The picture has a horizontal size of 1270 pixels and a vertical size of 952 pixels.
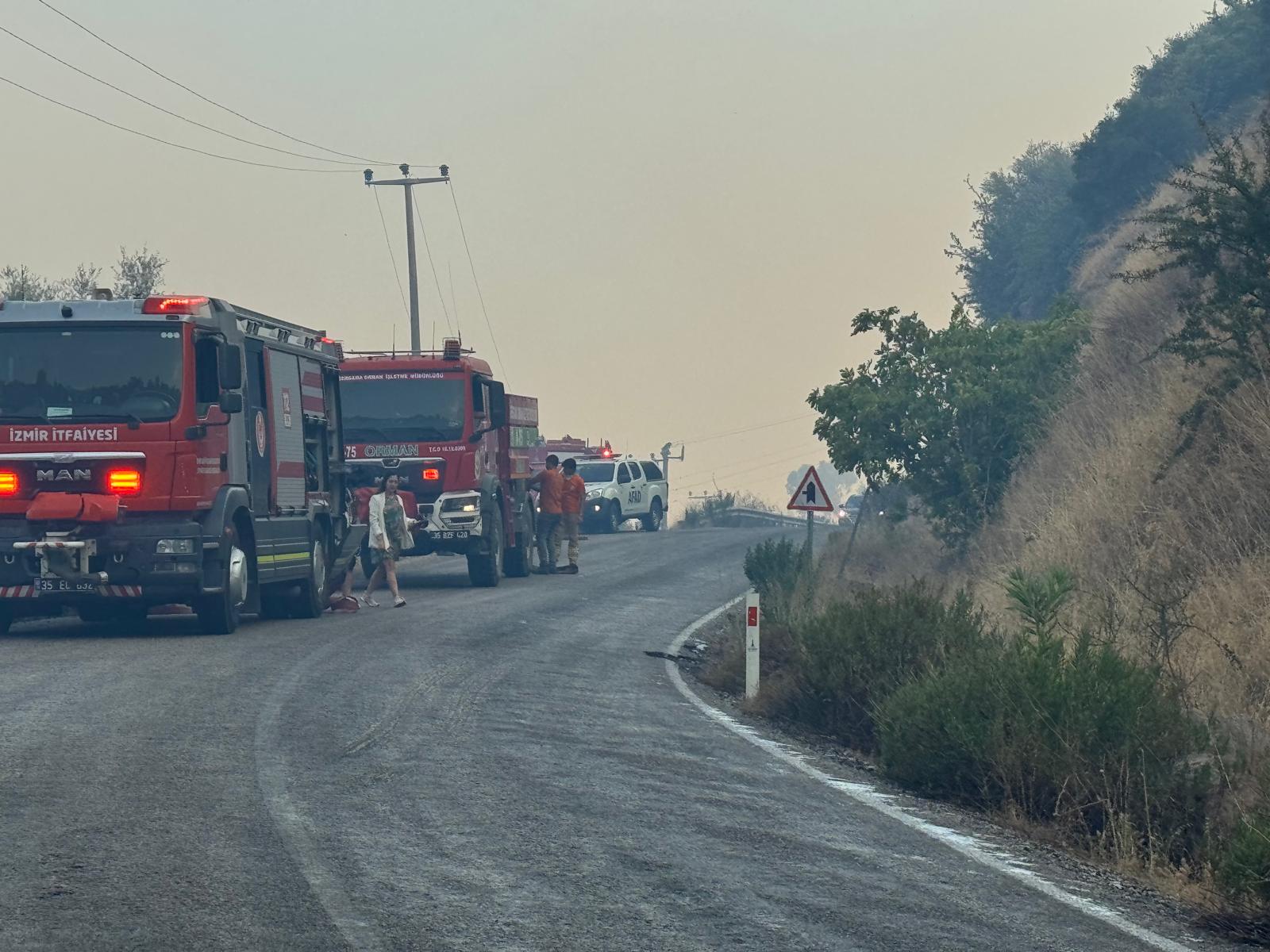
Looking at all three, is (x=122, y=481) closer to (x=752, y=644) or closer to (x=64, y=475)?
(x=64, y=475)

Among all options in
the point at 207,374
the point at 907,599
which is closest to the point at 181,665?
the point at 207,374

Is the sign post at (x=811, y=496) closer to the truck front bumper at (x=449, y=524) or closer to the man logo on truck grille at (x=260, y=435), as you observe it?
the truck front bumper at (x=449, y=524)

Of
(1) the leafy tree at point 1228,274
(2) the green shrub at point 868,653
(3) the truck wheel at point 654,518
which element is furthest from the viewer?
(3) the truck wheel at point 654,518

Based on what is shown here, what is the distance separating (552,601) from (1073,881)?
1543 cm

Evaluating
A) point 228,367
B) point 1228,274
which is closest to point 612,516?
point 1228,274

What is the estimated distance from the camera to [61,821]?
7.62m

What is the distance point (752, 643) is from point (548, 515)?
15.1 meters

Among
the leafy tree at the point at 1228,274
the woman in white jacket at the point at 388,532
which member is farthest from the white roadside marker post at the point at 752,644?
the woman in white jacket at the point at 388,532

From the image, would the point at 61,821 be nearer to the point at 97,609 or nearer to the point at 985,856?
the point at 985,856

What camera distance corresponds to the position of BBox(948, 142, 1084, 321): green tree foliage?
54094mm

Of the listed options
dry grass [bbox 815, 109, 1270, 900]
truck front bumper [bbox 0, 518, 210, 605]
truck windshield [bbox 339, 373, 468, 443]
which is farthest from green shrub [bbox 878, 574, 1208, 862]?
truck windshield [bbox 339, 373, 468, 443]

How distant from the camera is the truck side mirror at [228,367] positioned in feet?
53.9

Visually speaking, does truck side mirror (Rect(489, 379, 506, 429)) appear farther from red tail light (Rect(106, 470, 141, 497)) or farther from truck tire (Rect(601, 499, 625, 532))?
truck tire (Rect(601, 499, 625, 532))

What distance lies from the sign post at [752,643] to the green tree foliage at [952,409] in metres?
13.4
